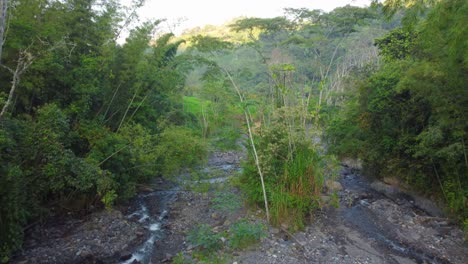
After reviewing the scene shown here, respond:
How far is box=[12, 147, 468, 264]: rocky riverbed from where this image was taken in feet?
28.8

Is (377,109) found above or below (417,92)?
below

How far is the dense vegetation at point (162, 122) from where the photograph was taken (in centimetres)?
859

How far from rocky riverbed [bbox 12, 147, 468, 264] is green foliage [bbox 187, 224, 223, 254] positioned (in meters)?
0.22

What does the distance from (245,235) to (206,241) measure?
1.03 metres

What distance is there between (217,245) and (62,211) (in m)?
5.36

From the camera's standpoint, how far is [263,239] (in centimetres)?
930

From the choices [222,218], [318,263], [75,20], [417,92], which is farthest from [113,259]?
[417,92]

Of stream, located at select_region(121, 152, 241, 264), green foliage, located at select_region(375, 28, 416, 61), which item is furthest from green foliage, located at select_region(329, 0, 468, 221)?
stream, located at select_region(121, 152, 241, 264)

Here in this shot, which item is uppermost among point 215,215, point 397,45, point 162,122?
point 397,45

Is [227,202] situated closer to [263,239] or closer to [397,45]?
[263,239]

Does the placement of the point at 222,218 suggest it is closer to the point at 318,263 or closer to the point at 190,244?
the point at 190,244

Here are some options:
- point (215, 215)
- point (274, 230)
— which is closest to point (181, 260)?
point (274, 230)

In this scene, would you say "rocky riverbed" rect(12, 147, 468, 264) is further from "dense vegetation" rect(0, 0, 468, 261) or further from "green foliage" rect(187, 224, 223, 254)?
"dense vegetation" rect(0, 0, 468, 261)

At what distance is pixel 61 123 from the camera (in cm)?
887
